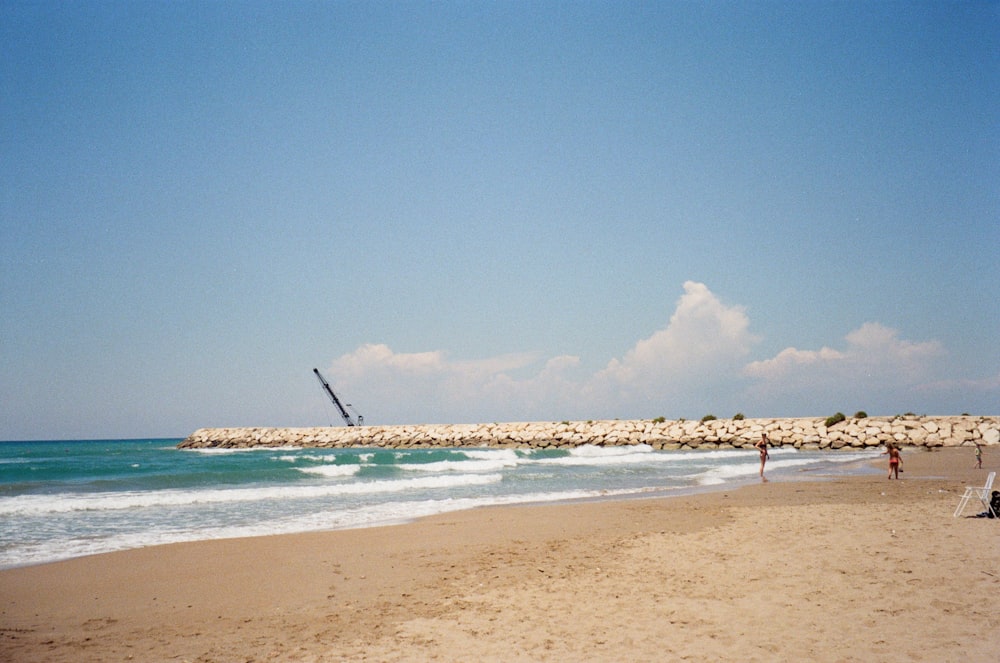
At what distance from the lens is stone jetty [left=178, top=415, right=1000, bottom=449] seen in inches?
1641

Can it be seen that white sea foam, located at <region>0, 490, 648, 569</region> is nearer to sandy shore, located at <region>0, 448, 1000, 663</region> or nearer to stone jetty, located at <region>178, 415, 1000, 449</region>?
sandy shore, located at <region>0, 448, 1000, 663</region>

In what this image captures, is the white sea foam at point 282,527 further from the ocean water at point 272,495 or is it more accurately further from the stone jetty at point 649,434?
the stone jetty at point 649,434

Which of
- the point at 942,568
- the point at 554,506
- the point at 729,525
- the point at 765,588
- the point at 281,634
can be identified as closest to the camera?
the point at 281,634

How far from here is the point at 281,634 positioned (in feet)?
20.4

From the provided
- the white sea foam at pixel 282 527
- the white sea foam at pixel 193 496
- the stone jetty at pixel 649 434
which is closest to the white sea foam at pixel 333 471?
the white sea foam at pixel 193 496

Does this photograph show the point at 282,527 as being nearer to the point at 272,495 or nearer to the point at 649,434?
the point at 272,495

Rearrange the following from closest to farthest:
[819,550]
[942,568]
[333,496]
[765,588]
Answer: [765,588], [942,568], [819,550], [333,496]

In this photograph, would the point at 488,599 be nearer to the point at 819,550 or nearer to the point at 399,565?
the point at 399,565

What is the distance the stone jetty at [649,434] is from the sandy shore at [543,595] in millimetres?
34788

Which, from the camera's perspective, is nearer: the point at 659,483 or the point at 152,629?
the point at 152,629

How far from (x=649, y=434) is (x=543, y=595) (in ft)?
154

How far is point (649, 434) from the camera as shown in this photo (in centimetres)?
5212

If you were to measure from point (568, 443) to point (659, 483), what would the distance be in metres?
31.6

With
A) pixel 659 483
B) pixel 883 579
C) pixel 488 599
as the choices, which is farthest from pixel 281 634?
pixel 659 483
